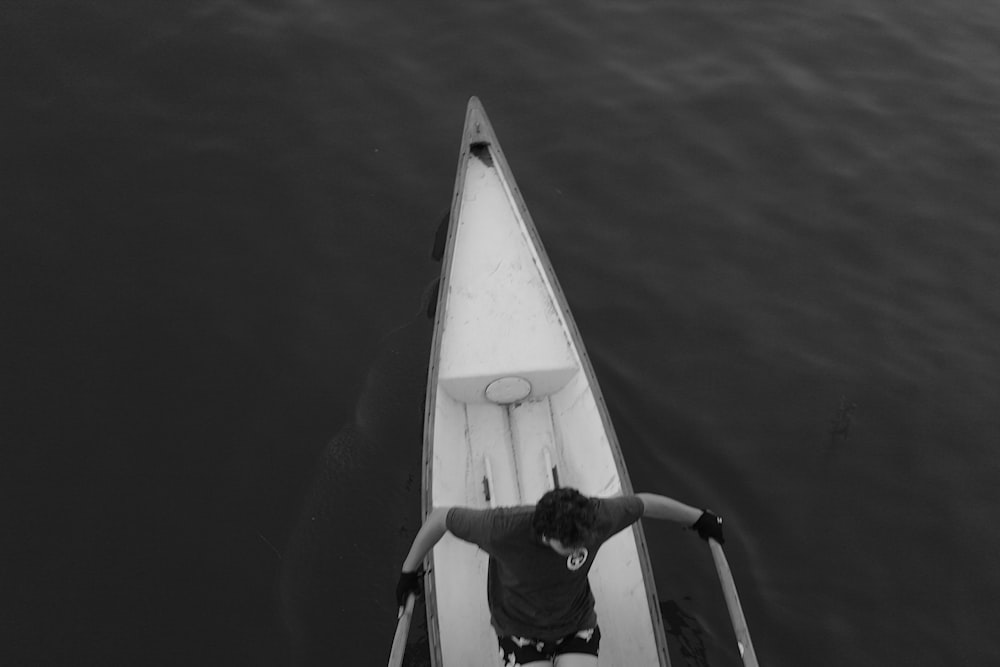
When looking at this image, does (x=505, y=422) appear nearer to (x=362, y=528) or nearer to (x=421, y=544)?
(x=362, y=528)

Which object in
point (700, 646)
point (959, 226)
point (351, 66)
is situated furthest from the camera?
point (351, 66)

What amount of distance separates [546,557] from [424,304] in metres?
5.20

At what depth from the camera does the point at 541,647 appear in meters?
5.95

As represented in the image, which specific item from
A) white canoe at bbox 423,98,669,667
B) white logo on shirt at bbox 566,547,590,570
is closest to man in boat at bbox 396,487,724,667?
white logo on shirt at bbox 566,547,590,570

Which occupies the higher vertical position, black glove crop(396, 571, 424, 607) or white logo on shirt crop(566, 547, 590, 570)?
white logo on shirt crop(566, 547, 590, 570)

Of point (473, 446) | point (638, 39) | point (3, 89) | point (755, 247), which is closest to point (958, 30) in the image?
point (638, 39)

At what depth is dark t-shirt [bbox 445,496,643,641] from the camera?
539 centimetres

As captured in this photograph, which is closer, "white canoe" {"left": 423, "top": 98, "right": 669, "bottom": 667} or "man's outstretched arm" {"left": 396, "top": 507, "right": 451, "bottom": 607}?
"man's outstretched arm" {"left": 396, "top": 507, "right": 451, "bottom": 607}

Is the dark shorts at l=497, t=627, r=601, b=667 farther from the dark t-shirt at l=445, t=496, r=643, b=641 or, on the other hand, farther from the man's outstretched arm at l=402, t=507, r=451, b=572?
the man's outstretched arm at l=402, t=507, r=451, b=572

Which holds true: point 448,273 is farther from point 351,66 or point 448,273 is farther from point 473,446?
point 351,66

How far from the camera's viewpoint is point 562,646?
5992mm

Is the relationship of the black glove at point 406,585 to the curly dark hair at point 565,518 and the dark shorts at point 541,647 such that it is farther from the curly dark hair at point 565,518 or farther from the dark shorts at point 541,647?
the curly dark hair at point 565,518

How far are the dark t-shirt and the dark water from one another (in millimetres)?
2088

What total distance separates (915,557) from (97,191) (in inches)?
414
